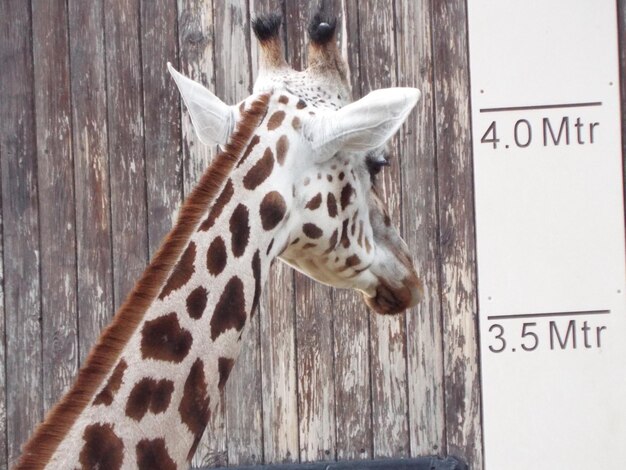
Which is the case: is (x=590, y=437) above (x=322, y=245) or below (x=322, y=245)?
below

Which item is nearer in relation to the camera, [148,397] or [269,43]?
[148,397]

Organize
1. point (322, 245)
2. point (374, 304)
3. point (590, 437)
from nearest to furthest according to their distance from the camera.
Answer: point (322, 245)
point (374, 304)
point (590, 437)

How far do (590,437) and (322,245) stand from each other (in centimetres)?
199

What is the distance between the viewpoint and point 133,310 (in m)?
1.93

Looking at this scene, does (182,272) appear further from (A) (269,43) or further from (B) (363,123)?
(A) (269,43)

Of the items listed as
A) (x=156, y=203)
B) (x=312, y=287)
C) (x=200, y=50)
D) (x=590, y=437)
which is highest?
(x=200, y=50)

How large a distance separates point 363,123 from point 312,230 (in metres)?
0.24

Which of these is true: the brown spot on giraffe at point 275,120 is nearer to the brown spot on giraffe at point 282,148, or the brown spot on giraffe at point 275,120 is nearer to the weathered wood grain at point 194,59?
the brown spot on giraffe at point 282,148

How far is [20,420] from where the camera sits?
4027 mm

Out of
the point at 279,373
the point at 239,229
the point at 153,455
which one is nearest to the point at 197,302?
the point at 239,229

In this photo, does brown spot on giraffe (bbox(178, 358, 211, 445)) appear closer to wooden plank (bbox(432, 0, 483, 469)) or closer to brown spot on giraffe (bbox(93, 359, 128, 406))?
brown spot on giraffe (bbox(93, 359, 128, 406))

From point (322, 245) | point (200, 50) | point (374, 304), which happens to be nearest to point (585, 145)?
point (200, 50)

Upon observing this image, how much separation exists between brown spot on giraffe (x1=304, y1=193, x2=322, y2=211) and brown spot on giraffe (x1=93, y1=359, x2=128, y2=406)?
20.0 inches

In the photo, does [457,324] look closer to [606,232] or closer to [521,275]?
[521,275]
